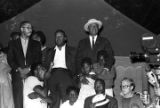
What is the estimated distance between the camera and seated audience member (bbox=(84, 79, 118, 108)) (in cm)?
811

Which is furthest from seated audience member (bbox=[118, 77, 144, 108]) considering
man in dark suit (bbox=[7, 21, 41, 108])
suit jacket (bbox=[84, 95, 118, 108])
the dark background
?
the dark background

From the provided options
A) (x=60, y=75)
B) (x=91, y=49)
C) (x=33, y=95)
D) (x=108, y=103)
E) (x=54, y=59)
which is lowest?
(x=108, y=103)

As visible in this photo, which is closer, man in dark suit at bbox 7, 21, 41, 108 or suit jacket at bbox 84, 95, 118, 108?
suit jacket at bbox 84, 95, 118, 108

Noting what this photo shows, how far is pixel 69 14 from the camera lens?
1154 centimetres

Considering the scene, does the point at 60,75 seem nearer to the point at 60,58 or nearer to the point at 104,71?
the point at 60,58

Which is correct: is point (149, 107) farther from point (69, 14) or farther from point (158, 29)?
point (69, 14)

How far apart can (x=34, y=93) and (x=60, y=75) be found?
0.53 meters

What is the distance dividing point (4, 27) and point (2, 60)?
2766 mm

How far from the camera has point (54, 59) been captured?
891 centimetres

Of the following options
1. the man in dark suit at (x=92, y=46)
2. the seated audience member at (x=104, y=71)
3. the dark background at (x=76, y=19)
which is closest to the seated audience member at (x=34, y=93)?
the man in dark suit at (x=92, y=46)

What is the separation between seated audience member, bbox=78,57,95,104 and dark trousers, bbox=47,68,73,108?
23cm

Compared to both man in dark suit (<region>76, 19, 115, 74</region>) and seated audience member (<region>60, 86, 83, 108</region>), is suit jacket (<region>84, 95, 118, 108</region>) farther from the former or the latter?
man in dark suit (<region>76, 19, 115, 74</region>)

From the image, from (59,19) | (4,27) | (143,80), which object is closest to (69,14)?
(59,19)

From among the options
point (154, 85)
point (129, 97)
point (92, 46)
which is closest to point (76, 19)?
point (92, 46)
